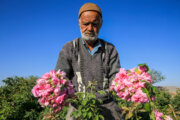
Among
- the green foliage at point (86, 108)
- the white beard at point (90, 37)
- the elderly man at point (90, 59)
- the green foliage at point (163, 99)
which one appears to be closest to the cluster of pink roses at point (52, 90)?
the green foliage at point (86, 108)

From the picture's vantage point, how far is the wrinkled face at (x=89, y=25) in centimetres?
260

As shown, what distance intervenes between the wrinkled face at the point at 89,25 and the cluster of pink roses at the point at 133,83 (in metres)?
1.05

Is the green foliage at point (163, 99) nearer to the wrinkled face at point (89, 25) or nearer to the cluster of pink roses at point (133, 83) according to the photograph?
the wrinkled face at point (89, 25)

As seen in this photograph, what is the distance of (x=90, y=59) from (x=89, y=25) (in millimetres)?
584

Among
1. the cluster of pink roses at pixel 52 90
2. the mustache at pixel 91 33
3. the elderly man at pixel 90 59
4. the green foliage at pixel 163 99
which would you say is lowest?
the green foliage at pixel 163 99

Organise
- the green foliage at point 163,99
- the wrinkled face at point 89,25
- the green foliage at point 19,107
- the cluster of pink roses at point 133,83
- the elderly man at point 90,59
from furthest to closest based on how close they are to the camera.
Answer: the green foliage at point 163,99 < the green foliage at point 19,107 < the wrinkled face at point 89,25 < the elderly man at point 90,59 < the cluster of pink roses at point 133,83

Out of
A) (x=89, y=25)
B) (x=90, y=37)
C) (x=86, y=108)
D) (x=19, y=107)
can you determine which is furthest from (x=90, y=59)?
(x=19, y=107)

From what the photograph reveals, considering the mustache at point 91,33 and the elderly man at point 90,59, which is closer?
the elderly man at point 90,59

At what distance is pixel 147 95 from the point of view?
158cm

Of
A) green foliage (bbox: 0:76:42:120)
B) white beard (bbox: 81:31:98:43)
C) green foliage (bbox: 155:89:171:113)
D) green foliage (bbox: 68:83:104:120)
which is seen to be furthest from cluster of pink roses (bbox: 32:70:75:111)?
green foliage (bbox: 155:89:171:113)

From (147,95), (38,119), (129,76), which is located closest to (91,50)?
(129,76)

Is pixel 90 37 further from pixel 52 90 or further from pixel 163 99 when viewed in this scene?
pixel 163 99

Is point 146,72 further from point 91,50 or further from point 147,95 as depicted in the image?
point 91,50

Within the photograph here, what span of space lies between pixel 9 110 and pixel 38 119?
910mm
